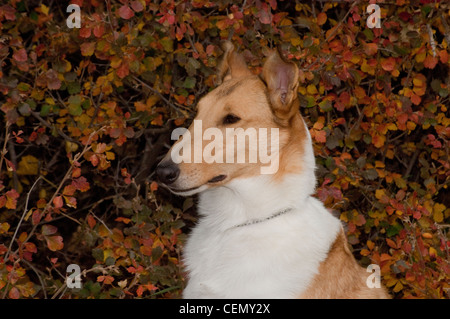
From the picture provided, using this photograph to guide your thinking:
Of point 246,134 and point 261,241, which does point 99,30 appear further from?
point 261,241

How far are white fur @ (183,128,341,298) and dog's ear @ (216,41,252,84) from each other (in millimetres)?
775

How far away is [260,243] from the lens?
360cm

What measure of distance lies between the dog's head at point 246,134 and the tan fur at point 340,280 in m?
0.54

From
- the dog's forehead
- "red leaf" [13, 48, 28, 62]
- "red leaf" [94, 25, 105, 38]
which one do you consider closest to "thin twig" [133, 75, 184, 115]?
"red leaf" [94, 25, 105, 38]

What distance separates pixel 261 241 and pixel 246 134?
0.62 metres

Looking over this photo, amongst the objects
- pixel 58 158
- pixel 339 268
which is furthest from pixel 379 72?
pixel 58 158

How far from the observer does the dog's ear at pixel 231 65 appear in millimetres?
4277

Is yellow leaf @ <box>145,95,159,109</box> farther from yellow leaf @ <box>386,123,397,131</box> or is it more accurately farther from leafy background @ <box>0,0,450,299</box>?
yellow leaf @ <box>386,123,397,131</box>

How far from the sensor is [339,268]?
143 inches

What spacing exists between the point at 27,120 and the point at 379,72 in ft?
10.9

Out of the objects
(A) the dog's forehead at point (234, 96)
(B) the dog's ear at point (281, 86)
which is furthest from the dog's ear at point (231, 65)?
(B) the dog's ear at point (281, 86)

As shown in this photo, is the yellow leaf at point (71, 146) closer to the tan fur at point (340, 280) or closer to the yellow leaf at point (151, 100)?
the yellow leaf at point (151, 100)

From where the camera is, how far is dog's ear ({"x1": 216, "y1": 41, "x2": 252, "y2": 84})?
4.28 meters

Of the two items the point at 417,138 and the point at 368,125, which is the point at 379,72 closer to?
the point at 368,125
